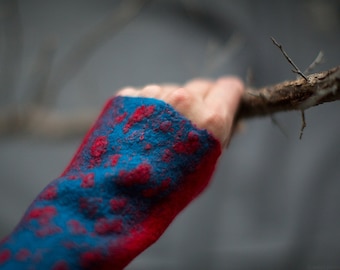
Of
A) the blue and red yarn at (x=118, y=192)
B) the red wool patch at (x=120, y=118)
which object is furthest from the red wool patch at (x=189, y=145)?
the red wool patch at (x=120, y=118)

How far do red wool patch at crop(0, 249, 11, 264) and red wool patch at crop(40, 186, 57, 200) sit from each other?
8 centimetres

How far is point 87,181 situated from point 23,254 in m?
0.12

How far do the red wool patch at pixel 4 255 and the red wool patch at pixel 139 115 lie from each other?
236 mm

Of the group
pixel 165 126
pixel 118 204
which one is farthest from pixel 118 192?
pixel 165 126

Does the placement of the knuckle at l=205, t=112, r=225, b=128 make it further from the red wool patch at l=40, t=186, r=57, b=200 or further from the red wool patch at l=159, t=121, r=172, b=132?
the red wool patch at l=40, t=186, r=57, b=200

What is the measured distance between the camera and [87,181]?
520mm

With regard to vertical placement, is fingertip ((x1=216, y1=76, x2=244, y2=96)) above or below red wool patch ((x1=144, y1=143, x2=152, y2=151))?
above

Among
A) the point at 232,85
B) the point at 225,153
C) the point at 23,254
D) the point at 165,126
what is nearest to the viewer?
the point at 23,254

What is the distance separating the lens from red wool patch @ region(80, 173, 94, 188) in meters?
0.52

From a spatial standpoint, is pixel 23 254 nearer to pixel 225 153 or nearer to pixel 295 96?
pixel 295 96

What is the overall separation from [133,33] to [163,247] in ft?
4.14

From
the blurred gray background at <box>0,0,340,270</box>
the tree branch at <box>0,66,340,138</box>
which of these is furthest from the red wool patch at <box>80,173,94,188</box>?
the blurred gray background at <box>0,0,340,270</box>

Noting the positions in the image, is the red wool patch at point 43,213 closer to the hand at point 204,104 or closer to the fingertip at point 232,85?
the hand at point 204,104

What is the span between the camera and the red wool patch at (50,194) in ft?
1.67
